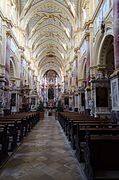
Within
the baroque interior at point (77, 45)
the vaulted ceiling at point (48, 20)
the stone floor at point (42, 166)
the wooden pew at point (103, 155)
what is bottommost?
the stone floor at point (42, 166)

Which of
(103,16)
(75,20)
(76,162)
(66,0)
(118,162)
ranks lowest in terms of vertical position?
(76,162)

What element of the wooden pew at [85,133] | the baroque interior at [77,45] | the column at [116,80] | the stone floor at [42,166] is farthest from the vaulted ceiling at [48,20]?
the wooden pew at [85,133]

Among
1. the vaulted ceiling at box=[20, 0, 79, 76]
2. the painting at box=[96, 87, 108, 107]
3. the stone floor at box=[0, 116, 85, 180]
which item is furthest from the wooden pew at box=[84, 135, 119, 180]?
the vaulted ceiling at box=[20, 0, 79, 76]

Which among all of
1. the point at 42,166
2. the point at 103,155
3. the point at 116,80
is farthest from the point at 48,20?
the point at 103,155

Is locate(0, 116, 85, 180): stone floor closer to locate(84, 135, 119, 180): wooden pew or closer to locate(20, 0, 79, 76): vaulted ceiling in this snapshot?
locate(84, 135, 119, 180): wooden pew

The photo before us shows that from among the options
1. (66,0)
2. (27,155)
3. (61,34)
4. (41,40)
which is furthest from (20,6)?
(27,155)

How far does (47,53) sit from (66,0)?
997 inches

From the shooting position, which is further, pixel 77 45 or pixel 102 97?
pixel 77 45

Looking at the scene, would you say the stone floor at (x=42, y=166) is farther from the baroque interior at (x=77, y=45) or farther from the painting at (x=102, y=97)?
the painting at (x=102, y=97)

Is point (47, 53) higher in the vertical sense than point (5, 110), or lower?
higher

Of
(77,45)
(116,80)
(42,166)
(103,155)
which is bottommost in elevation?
(42,166)

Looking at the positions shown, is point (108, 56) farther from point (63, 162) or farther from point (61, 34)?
point (61, 34)

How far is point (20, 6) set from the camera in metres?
24.1

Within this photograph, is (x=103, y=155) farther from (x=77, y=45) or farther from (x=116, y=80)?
(x=77, y=45)
